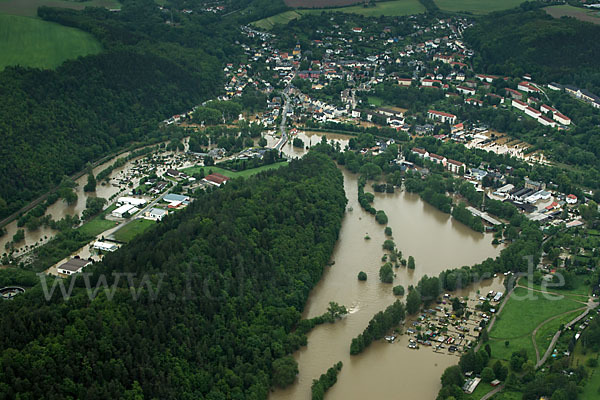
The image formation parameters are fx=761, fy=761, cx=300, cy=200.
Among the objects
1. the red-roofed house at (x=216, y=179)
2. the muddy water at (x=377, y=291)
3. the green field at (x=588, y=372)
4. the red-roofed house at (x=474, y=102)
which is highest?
the red-roofed house at (x=474, y=102)

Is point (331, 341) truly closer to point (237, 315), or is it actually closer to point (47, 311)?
point (237, 315)

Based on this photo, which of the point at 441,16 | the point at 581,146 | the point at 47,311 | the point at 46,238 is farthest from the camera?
the point at 441,16

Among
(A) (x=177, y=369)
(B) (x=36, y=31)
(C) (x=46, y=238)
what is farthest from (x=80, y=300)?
(B) (x=36, y=31)

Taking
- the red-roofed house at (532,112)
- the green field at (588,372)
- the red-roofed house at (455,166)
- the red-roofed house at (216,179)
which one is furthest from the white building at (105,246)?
the red-roofed house at (532,112)

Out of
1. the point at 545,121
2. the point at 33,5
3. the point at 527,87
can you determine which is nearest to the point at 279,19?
the point at 33,5

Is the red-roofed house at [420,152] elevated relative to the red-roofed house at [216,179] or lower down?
elevated

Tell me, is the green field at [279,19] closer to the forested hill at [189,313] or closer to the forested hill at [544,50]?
the forested hill at [544,50]
